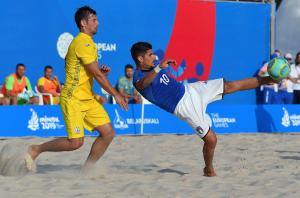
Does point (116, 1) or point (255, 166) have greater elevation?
point (116, 1)

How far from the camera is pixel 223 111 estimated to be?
13742 millimetres

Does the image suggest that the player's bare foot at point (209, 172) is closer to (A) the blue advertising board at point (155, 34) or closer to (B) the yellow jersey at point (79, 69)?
(B) the yellow jersey at point (79, 69)

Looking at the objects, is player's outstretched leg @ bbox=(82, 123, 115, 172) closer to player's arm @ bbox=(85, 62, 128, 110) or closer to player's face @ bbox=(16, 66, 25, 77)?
player's arm @ bbox=(85, 62, 128, 110)

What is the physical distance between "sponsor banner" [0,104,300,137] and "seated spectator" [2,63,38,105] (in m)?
1.13

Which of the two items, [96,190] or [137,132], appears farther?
[137,132]

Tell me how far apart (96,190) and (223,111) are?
797cm

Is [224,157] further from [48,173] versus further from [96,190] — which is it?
[96,190]

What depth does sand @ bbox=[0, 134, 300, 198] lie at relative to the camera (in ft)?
19.6

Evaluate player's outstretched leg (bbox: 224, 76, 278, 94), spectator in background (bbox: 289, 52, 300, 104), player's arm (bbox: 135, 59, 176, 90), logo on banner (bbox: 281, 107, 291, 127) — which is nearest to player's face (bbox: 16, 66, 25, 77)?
logo on banner (bbox: 281, 107, 291, 127)

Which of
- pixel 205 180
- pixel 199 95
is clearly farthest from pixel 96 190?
pixel 199 95

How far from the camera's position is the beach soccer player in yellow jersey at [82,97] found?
670 centimetres

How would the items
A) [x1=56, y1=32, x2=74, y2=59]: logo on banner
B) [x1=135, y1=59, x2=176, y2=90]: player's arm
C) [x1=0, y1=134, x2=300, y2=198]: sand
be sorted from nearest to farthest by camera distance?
[x1=0, y1=134, x2=300, y2=198]: sand → [x1=135, y1=59, x2=176, y2=90]: player's arm → [x1=56, y1=32, x2=74, y2=59]: logo on banner

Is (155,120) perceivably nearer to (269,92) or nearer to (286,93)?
(286,93)

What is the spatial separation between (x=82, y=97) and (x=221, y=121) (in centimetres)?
719
